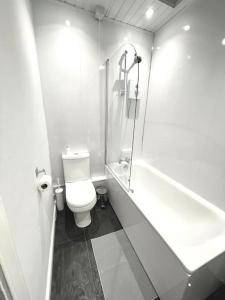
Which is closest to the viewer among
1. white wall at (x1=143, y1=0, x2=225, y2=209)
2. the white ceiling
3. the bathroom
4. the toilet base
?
the bathroom

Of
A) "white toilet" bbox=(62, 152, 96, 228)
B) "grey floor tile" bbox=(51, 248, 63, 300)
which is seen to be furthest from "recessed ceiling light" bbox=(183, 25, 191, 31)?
"grey floor tile" bbox=(51, 248, 63, 300)

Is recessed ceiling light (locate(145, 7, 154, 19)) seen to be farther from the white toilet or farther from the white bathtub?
the white bathtub

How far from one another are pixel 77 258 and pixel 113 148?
4.72ft

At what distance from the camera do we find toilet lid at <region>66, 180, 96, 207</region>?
146 centimetres

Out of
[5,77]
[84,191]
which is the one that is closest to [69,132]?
[84,191]

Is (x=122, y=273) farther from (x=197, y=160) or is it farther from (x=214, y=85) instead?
(x=214, y=85)

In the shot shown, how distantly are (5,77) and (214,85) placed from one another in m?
1.58

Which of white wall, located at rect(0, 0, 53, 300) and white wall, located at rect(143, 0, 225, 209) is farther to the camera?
white wall, located at rect(143, 0, 225, 209)

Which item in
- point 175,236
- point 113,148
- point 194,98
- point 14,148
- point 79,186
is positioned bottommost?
point 79,186

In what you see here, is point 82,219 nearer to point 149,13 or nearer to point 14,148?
point 14,148

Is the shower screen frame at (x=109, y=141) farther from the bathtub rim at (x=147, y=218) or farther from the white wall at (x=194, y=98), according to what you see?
the white wall at (x=194, y=98)

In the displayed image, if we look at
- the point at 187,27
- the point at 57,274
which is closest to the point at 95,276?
the point at 57,274

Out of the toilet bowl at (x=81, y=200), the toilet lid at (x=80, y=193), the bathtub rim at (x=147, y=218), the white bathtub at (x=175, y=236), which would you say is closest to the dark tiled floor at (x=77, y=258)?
the toilet bowl at (x=81, y=200)

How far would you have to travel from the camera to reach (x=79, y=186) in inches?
69.1
